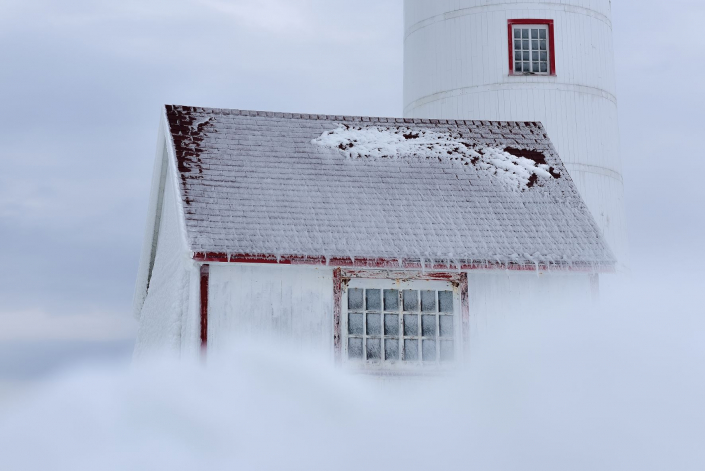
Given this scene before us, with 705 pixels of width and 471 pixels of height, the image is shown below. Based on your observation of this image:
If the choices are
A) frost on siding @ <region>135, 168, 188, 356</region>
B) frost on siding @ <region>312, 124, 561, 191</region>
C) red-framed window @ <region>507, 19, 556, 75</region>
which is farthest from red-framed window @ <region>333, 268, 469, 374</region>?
red-framed window @ <region>507, 19, 556, 75</region>

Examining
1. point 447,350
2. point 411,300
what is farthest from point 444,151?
point 447,350

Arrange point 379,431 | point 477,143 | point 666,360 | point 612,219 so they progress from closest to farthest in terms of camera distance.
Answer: point 379,431
point 666,360
point 477,143
point 612,219

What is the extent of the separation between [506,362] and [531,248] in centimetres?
189

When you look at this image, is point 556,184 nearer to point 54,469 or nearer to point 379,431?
point 379,431

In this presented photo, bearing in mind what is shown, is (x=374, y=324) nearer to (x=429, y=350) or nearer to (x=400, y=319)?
(x=400, y=319)

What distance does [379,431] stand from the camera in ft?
38.4

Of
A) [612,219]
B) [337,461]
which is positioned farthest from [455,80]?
[337,461]

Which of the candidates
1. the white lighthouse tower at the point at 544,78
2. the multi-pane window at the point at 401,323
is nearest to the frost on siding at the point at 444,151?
the multi-pane window at the point at 401,323

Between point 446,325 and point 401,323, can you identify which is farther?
point 446,325

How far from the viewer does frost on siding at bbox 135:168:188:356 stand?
50.5ft

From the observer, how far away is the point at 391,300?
15242mm

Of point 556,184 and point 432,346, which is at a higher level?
point 556,184

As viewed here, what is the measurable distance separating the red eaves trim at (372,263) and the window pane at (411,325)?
0.80m

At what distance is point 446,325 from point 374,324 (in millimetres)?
1053
